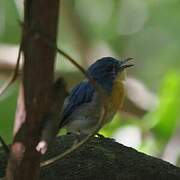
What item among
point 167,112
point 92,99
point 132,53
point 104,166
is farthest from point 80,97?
point 132,53

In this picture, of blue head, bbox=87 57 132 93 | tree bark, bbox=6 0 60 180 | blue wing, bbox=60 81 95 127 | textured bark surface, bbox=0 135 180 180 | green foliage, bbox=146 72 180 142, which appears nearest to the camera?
tree bark, bbox=6 0 60 180

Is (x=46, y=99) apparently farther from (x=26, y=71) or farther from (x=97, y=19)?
(x=97, y=19)

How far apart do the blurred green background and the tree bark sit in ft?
9.23

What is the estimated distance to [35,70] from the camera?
1.06 m

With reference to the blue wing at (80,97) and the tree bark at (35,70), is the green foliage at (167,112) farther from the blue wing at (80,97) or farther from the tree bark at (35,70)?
the tree bark at (35,70)

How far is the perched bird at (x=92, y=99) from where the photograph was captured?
12.8 feet

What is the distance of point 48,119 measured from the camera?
1100mm

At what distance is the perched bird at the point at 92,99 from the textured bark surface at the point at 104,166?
1.29 metres

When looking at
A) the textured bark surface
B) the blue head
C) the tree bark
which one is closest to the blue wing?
the blue head

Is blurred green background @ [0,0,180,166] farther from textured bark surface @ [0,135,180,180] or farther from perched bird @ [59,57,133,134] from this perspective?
textured bark surface @ [0,135,180,180]

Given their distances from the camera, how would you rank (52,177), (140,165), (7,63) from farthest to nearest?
(7,63)
(140,165)
(52,177)

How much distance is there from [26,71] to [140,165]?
129 centimetres

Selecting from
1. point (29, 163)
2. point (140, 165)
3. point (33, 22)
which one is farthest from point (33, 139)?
point (140, 165)

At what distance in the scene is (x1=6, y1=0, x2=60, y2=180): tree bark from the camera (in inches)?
41.5
